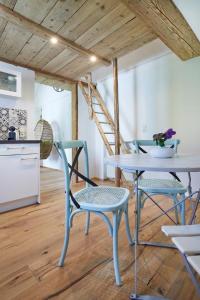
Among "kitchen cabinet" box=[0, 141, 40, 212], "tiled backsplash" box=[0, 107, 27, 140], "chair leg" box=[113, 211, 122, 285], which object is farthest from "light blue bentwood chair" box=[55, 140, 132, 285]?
"tiled backsplash" box=[0, 107, 27, 140]

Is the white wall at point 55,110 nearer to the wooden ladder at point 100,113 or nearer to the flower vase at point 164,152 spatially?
the wooden ladder at point 100,113

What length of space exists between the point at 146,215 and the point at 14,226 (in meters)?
1.52

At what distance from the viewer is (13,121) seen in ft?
9.85

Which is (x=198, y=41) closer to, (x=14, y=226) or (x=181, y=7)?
(x=181, y=7)

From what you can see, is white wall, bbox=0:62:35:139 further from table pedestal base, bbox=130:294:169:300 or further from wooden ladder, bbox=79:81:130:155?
table pedestal base, bbox=130:294:169:300


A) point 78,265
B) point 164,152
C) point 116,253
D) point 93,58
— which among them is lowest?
point 78,265

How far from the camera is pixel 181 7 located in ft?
5.73

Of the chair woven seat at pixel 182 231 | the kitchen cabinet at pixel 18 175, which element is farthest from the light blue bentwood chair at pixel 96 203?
the kitchen cabinet at pixel 18 175

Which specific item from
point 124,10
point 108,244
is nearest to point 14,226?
point 108,244

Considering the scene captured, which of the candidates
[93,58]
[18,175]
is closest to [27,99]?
[93,58]

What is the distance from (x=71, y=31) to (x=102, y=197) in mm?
2146

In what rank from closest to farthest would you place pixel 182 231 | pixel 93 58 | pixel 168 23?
1. pixel 182 231
2. pixel 168 23
3. pixel 93 58

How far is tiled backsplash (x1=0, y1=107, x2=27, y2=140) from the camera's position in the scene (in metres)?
2.87

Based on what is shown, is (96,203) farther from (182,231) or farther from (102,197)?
(182,231)
